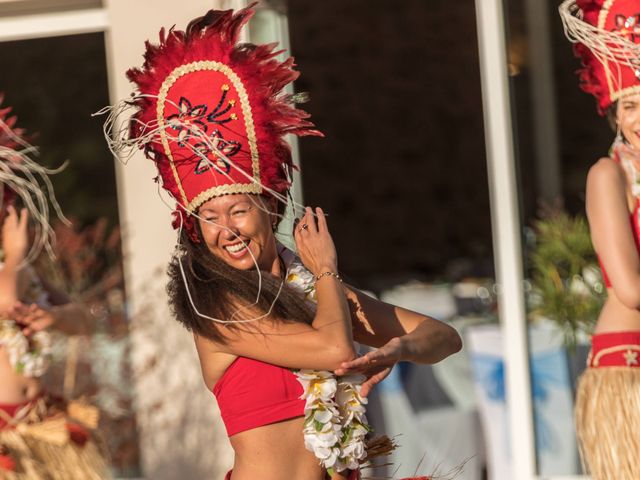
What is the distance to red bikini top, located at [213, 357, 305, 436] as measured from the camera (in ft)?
8.61

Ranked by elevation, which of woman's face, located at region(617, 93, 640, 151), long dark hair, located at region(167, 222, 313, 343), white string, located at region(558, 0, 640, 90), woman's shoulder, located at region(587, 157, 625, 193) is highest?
white string, located at region(558, 0, 640, 90)

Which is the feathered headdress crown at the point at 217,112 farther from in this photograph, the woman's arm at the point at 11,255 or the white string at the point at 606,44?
the woman's arm at the point at 11,255

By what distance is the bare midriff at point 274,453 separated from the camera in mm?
2619

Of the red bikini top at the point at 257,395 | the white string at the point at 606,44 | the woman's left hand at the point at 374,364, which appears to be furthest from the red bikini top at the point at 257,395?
the white string at the point at 606,44

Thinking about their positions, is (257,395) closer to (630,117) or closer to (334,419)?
(334,419)

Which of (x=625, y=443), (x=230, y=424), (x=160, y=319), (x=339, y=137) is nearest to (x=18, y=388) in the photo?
(x=160, y=319)

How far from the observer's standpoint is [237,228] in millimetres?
2695

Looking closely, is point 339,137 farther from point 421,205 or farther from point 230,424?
point 230,424

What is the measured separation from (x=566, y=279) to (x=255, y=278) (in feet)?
8.44

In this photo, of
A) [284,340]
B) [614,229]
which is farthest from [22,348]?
[614,229]

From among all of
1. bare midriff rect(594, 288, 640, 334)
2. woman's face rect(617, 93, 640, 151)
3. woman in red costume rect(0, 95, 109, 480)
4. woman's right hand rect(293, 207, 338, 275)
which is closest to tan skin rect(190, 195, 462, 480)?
woman's right hand rect(293, 207, 338, 275)

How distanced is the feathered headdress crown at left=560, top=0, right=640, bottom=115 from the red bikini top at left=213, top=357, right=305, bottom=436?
143 cm

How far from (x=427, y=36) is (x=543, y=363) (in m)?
3.72

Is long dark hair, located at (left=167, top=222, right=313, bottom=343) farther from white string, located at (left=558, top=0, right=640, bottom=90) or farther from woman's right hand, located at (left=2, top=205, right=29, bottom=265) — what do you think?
woman's right hand, located at (left=2, top=205, right=29, bottom=265)
